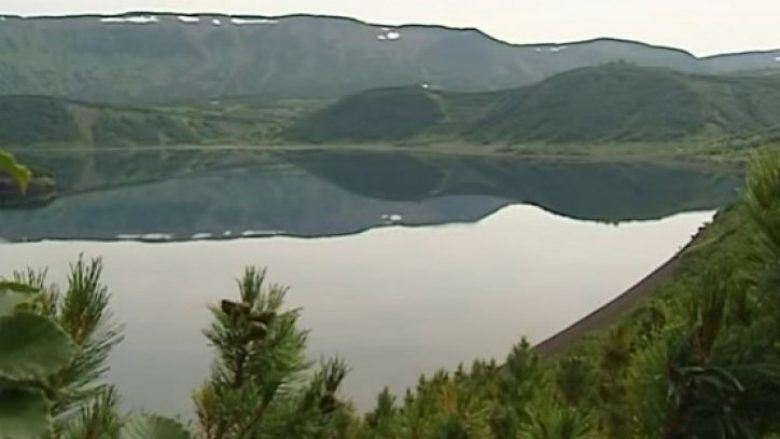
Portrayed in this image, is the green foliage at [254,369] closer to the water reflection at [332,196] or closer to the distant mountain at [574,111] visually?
the water reflection at [332,196]

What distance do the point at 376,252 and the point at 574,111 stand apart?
77.1m

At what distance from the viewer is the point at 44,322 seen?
1015 millimetres

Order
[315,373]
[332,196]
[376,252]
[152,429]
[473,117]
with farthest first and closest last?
1. [473,117]
2. [332,196]
3. [376,252]
4. [315,373]
5. [152,429]

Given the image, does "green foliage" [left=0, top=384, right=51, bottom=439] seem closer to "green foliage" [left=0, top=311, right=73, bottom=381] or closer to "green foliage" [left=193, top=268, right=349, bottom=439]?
"green foliage" [left=0, top=311, right=73, bottom=381]

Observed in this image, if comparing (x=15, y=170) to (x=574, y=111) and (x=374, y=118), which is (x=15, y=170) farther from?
(x=374, y=118)

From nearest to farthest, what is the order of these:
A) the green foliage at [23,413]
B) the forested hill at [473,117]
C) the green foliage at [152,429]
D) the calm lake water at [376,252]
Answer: the green foliage at [23,413]
the green foliage at [152,429]
the calm lake water at [376,252]
the forested hill at [473,117]

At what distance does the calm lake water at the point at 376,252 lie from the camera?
2214 cm

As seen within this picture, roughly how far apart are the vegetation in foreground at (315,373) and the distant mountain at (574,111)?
9999 centimetres

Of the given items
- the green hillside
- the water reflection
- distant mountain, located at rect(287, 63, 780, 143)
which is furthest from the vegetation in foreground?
the green hillside

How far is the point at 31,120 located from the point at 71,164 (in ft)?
91.0

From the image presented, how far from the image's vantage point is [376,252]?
39219 millimetres

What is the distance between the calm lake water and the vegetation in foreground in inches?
63.6

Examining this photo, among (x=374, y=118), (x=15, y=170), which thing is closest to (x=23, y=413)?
(x=15, y=170)

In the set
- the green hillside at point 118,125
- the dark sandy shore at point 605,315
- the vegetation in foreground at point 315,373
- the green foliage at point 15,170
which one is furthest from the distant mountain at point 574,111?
the green foliage at point 15,170
